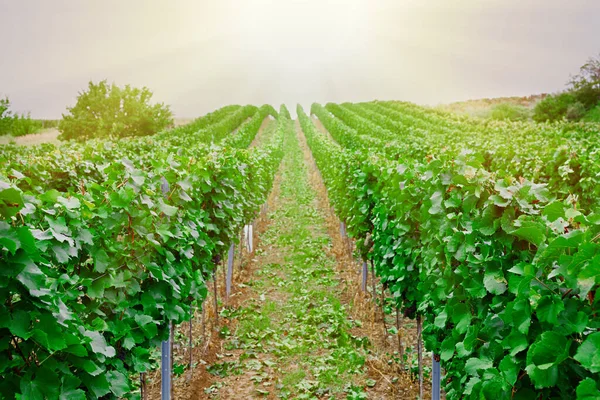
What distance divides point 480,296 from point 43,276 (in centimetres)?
257

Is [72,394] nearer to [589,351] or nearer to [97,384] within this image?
[97,384]

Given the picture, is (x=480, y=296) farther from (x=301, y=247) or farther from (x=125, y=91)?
(x=125, y=91)

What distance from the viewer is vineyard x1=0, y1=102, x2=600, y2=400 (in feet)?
8.03

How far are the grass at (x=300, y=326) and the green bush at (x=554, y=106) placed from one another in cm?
3652

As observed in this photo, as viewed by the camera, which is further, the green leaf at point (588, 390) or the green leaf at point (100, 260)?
the green leaf at point (100, 260)

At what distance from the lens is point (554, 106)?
1708 inches

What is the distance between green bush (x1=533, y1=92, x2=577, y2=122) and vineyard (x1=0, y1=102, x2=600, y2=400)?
120 ft

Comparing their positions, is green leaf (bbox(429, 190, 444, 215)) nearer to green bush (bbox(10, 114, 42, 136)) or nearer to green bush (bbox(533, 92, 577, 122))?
green bush (bbox(533, 92, 577, 122))

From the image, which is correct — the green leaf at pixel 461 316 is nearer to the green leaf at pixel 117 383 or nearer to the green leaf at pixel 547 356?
the green leaf at pixel 547 356

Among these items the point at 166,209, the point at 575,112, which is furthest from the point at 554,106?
the point at 166,209

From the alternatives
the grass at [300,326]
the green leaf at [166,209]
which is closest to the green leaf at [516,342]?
the green leaf at [166,209]

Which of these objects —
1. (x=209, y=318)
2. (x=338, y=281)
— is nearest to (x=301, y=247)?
(x=338, y=281)

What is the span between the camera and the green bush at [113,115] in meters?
48.2

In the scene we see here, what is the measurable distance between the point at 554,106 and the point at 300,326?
1673 inches
